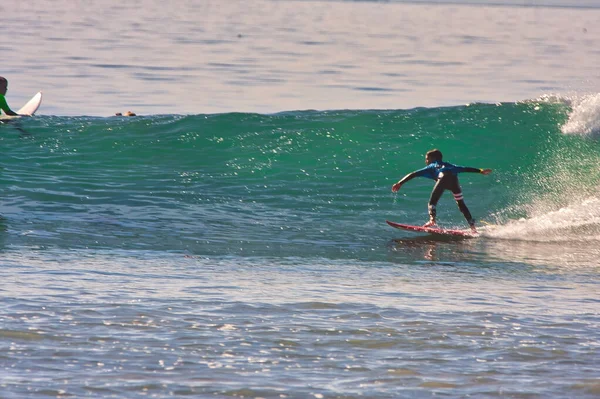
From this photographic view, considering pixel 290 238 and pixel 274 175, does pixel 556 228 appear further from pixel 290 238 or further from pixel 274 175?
pixel 274 175

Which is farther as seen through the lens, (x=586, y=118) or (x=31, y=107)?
(x=31, y=107)

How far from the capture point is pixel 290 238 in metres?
12.5

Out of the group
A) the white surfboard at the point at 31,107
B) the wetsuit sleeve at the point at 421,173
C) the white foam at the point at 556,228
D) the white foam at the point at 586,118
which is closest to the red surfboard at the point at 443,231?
the white foam at the point at 556,228

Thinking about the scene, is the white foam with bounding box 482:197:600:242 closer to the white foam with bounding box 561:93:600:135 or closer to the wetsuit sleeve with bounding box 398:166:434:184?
the wetsuit sleeve with bounding box 398:166:434:184

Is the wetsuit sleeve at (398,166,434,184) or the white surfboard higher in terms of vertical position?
the white surfboard

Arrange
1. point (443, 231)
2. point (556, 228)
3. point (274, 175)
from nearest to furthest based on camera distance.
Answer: point (443, 231), point (556, 228), point (274, 175)

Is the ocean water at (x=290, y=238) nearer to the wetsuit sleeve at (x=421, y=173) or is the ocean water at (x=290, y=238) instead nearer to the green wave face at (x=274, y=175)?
the green wave face at (x=274, y=175)

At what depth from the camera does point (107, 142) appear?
18.7m

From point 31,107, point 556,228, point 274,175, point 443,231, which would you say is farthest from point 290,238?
point 31,107

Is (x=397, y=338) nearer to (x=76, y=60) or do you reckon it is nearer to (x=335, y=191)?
(x=335, y=191)

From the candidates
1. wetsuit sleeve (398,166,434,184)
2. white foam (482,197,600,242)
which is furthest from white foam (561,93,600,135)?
wetsuit sleeve (398,166,434,184)

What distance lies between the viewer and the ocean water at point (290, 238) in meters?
6.57

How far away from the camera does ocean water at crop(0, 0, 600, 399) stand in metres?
6.57

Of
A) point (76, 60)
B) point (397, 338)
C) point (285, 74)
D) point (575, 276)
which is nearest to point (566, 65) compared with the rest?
point (285, 74)
